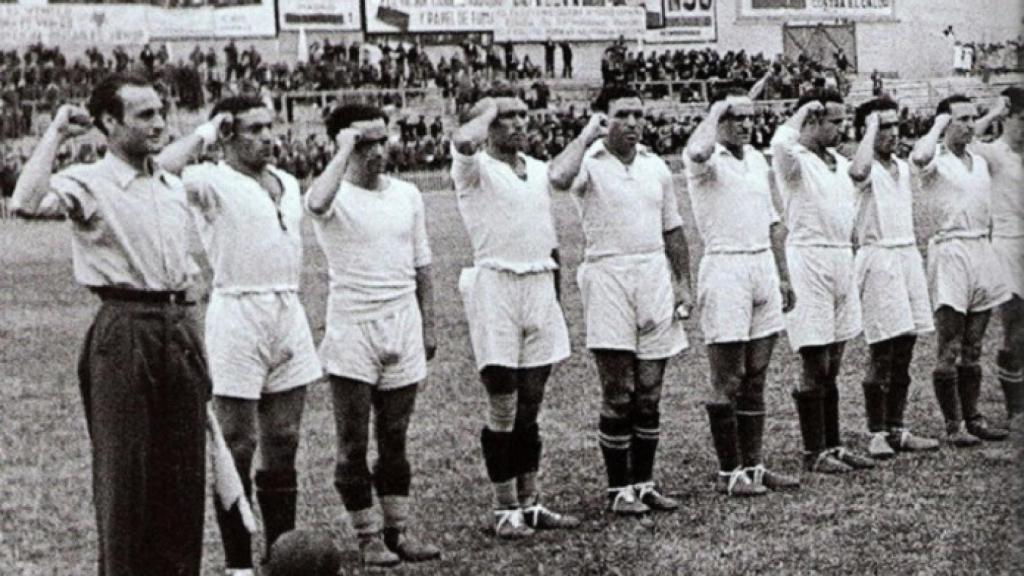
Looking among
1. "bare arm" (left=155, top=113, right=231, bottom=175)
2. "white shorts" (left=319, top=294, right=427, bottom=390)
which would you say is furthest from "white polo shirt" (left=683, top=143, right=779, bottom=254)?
"bare arm" (left=155, top=113, right=231, bottom=175)

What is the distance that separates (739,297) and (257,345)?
2903 millimetres

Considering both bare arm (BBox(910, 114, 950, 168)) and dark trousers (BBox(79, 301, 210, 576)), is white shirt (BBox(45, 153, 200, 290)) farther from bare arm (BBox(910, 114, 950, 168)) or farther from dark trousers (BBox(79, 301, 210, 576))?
bare arm (BBox(910, 114, 950, 168))

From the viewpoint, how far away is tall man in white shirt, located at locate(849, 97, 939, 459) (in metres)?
9.27

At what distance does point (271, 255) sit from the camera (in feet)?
21.5

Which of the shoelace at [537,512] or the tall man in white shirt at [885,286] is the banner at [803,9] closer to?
the tall man in white shirt at [885,286]

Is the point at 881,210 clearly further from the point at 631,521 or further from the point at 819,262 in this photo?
the point at 631,521

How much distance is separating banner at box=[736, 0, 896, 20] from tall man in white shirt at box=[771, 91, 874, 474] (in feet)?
93.4

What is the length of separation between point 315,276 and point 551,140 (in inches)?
574

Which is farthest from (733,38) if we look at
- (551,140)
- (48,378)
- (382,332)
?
(382,332)

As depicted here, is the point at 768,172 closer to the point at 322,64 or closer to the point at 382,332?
the point at 382,332

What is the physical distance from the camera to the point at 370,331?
6977 mm

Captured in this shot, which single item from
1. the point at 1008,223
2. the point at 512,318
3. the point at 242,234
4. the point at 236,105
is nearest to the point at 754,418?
the point at 512,318

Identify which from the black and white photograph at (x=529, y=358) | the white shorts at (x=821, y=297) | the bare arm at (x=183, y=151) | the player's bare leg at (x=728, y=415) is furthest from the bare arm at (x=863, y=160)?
the bare arm at (x=183, y=151)

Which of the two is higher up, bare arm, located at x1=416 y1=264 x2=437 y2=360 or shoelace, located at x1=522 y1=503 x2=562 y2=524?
bare arm, located at x1=416 y1=264 x2=437 y2=360
